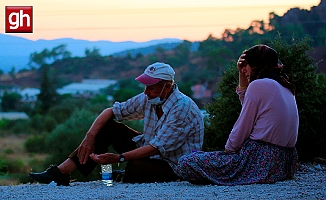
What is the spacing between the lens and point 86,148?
7.07 metres

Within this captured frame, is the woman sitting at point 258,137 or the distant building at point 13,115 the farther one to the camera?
the distant building at point 13,115

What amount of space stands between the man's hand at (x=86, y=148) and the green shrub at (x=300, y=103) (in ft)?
7.08

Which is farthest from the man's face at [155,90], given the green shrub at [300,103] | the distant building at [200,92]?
the distant building at [200,92]

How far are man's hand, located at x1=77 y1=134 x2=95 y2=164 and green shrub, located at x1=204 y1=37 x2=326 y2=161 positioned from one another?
216 centimetres

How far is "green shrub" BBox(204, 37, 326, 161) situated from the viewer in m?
8.59

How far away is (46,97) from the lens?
2308 inches

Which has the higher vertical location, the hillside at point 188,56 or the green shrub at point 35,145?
the hillside at point 188,56

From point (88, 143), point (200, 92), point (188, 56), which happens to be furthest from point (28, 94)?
point (88, 143)

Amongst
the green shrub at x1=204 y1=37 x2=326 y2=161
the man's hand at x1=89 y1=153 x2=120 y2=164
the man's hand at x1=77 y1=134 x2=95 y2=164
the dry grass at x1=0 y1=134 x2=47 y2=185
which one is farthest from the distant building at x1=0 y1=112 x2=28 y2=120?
the man's hand at x1=89 y1=153 x2=120 y2=164

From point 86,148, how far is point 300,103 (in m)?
2.93

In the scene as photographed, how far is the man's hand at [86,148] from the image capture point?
23.2 feet

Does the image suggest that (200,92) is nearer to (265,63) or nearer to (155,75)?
(155,75)

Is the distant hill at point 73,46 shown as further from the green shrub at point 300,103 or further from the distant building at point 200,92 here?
the green shrub at point 300,103

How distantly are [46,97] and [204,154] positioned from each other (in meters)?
53.2
